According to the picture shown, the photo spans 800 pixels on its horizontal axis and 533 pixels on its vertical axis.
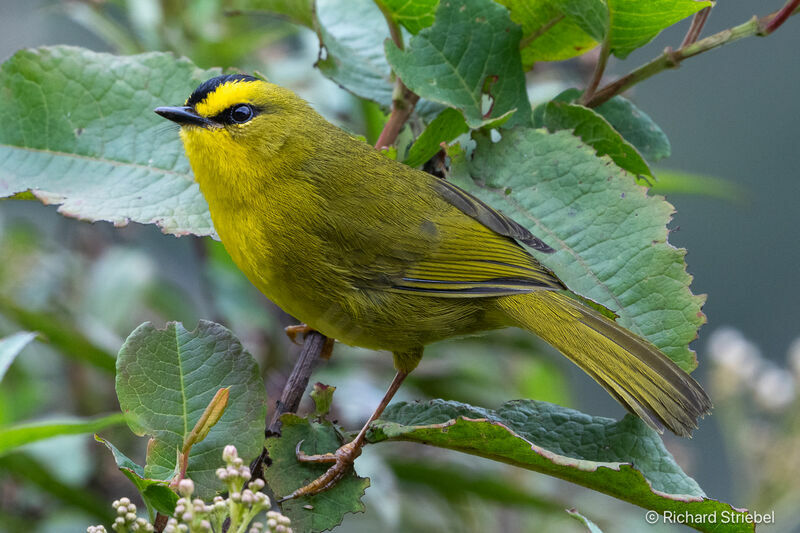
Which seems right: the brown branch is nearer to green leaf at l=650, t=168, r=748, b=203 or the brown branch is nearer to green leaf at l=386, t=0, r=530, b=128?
green leaf at l=386, t=0, r=530, b=128

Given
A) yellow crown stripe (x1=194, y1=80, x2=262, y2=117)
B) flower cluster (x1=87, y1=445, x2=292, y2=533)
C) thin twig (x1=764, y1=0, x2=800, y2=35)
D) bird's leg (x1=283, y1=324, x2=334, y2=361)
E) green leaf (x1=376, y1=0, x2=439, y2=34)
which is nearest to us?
flower cluster (x1=87, y1=445, x2=292, y2=533)

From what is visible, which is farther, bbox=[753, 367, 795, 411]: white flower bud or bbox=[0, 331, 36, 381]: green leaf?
bbox=[753, 367, 795, 411]: white flower bud

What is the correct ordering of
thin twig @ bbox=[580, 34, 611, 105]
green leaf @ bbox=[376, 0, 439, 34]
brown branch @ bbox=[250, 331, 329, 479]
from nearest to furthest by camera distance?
brown branch @ bbox=[250, 331, 329, 479] < thin twig @ bbox=[580, 34, 611, 105] < green leaf @ bbox=[376, 0, 439, 34]

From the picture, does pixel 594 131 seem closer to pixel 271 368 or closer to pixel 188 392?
pixel 188 392

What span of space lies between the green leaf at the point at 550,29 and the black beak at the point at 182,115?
31.1 inches

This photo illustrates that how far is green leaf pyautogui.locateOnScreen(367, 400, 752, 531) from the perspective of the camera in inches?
55.8

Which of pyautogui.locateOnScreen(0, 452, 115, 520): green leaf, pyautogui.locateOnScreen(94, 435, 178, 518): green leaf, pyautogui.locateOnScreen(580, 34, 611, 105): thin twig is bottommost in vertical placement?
pyautogui.locateOnScreen(0, 452, 115, 520): green leaf

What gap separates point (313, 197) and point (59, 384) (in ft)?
5.83

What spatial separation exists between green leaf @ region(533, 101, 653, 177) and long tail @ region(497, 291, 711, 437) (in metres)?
0.38

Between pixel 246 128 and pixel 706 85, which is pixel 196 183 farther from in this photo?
pixel 706 85

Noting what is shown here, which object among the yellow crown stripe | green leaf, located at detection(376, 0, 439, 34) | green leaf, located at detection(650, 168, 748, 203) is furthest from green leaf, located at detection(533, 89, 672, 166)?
green leaf, located at detection(650, 168, 748, 203)

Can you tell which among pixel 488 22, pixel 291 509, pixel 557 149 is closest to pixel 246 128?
pixel 488 22

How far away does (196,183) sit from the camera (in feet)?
6.84

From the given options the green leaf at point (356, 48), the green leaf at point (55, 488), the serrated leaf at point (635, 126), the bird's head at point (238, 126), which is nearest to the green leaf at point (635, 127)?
the serrated leaf at point (635, 126)
